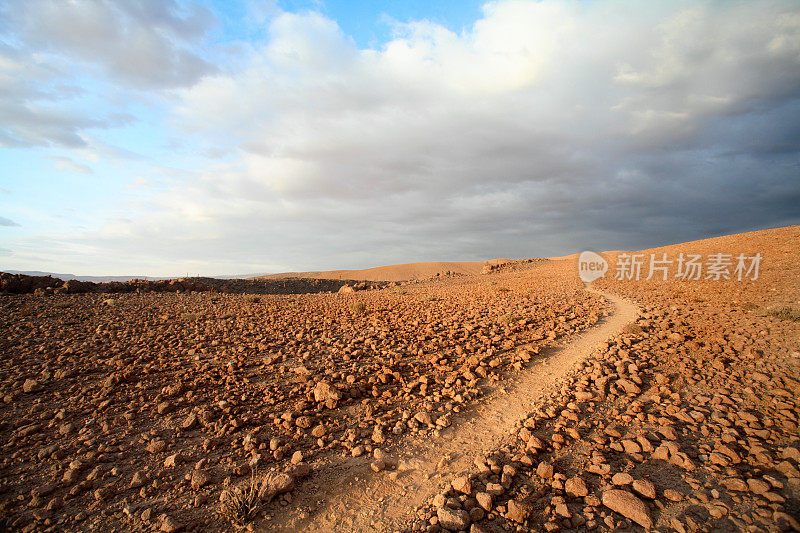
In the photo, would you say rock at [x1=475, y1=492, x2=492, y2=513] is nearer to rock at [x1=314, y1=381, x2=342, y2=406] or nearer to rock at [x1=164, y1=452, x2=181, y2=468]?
rock at [x1=314, y1=381, x2=342, y2=406]

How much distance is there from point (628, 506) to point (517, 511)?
3.46 ft

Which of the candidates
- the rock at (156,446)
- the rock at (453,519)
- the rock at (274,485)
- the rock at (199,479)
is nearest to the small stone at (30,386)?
the rock at (156,446)

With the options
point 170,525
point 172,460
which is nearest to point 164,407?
point 172,460

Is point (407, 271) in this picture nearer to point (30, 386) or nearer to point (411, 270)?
point (411, 270)

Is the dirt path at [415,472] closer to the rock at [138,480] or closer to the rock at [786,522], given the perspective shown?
the rock at [138,480]

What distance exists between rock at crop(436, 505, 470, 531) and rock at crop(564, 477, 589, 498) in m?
1.14

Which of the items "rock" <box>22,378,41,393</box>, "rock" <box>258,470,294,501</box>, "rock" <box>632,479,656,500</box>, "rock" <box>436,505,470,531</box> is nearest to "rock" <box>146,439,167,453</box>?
"rock" <box>258,470,294,501</box>

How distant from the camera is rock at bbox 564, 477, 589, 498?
10.9 feet

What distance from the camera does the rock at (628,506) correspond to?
117 inches

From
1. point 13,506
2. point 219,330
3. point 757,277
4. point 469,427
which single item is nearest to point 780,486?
point 469,427

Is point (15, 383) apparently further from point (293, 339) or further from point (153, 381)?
point (293, 339)

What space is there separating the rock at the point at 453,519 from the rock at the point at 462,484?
28 centimetres

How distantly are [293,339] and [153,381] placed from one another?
292cm

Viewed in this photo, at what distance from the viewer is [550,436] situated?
436 centimetres
